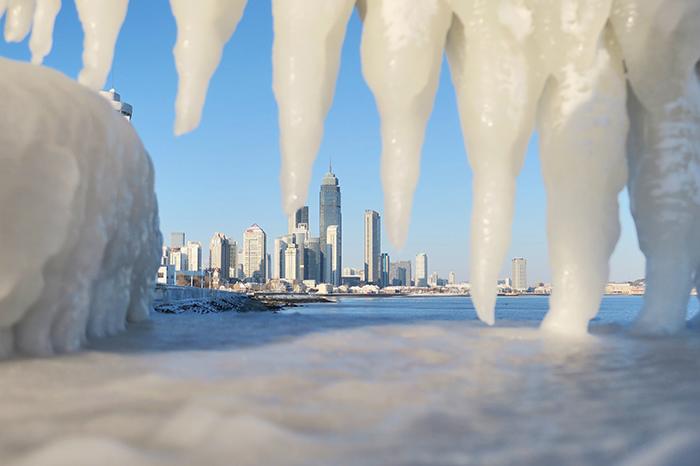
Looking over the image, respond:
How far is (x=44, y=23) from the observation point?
15.8ft

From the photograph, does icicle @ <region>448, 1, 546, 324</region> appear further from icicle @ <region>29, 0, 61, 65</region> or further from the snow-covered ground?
icicle @ <region>29, 0, 61, 65</region>

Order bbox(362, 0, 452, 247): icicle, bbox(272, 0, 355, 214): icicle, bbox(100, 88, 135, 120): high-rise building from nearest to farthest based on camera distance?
bbox(272, 0, 355, 214): icicle, bbox(362, 0, 452, 247): icicle, bbox(100, 88, 135, 120): high-rise building

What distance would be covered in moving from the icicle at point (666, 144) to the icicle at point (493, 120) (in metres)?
1.04

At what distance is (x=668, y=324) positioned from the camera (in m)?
4.85

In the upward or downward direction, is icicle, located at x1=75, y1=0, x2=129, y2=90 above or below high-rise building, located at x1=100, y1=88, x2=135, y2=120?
below

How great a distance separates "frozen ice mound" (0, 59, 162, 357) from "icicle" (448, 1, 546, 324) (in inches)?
93.2

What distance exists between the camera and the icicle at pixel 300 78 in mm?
3656

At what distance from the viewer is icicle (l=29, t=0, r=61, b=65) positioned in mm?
4816

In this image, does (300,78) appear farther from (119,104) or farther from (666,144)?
(119,104)

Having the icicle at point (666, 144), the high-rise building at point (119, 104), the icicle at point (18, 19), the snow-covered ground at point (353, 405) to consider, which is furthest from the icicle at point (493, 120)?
the high-rise building at point (119, 104)

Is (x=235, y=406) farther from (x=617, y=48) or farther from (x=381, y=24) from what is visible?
(x=617, y=48)

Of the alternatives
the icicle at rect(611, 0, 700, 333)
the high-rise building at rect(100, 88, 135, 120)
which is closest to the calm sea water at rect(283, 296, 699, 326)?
the icicle at rect(611, 0, 700, 333)

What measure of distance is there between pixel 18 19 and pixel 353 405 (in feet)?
14.7

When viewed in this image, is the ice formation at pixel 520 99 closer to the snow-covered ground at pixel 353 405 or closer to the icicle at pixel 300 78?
the icicle at pixel 300 78
